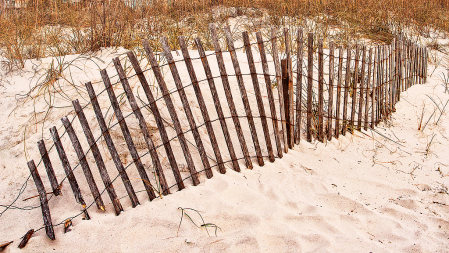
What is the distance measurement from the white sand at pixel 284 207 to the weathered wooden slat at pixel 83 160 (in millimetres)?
129

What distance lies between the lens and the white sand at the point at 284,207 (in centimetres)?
216

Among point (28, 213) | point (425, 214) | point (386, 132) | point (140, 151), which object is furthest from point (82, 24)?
point (425, 214)

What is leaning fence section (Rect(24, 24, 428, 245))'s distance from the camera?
2348 millimetres

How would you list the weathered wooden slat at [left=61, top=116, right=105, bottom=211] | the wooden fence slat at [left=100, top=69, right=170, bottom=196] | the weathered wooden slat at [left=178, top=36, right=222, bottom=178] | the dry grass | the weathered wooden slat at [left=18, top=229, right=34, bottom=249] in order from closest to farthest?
the weathered wooden slat at [left=18, top=229, right=34, bottom=249] → the weathered wooden slat at [left=61, top=116, right=105, bottom=211] → the wooden fence slat at [left=100, top=69, right=170, bottom=196] → the weathered wooden slat at [left=178, top=36, right=222, bottom=178] → the dry grass

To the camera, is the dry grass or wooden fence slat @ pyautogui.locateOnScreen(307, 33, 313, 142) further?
the dry grass

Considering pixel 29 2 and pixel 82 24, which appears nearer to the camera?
pixel 82 24

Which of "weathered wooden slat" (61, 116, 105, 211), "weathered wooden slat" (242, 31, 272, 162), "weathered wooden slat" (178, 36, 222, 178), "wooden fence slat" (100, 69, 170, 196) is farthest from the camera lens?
"weathered wooden slat" (242, 31, 272, 162)

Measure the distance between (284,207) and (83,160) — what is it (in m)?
1.53

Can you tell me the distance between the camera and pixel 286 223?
232cm

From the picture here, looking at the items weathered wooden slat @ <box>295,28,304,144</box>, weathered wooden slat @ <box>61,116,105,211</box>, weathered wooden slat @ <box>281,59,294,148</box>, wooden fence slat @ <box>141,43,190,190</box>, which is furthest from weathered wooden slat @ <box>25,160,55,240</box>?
weathered wooden slat @ <box>295,28,304,144</box>

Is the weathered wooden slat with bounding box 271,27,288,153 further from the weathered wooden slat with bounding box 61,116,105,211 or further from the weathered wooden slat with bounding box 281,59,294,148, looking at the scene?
the weathered wooden slat with bounding box 61,116,105,211

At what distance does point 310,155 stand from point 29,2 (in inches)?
248

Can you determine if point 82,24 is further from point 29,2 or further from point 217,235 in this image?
point 217,235

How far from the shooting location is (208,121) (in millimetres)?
2658
